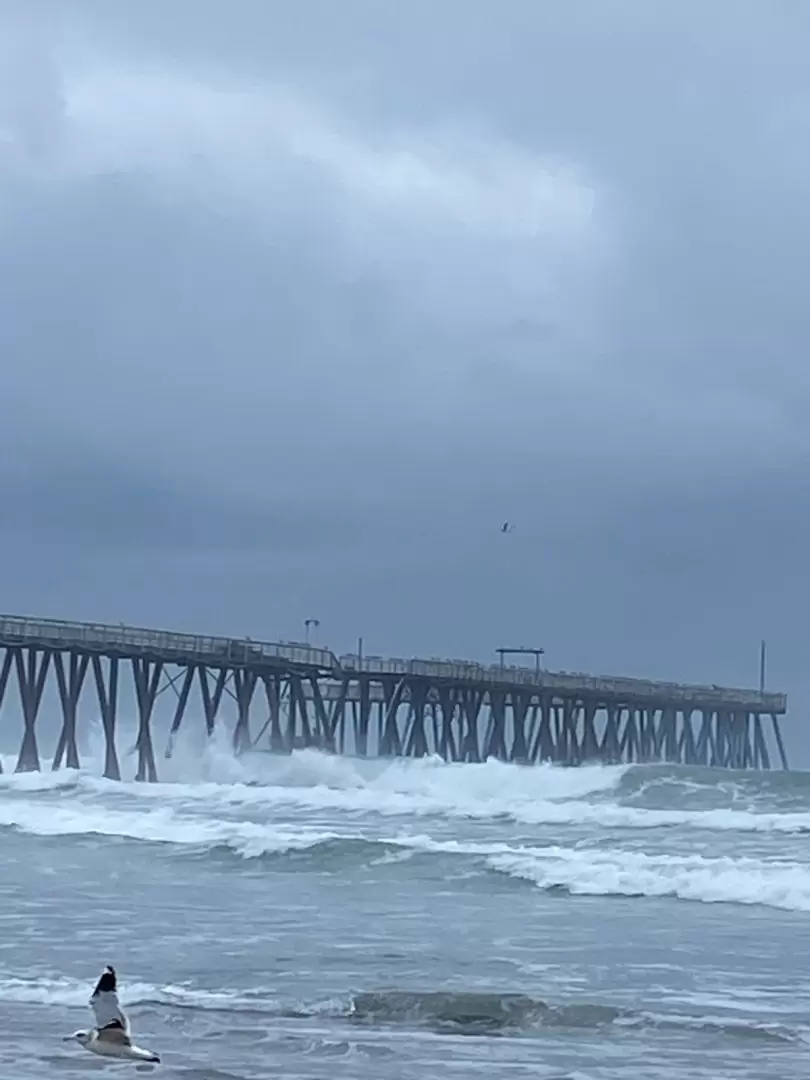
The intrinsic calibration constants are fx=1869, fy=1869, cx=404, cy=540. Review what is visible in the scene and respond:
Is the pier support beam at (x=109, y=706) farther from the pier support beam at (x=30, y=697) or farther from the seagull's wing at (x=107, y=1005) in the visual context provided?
the seagull's wing at (x=107, y=1005)

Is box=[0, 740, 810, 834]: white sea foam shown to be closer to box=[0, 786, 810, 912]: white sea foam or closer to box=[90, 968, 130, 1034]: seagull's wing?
box=[0, 786, 810, 912]: white sea foam

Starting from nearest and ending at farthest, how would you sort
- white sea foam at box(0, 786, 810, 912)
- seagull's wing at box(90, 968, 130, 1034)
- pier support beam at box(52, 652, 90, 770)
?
1. seagull's wing at box(90, 968, 130, 1034)
2. white sea foam at box(0, 786, 810, 912)
3. pier support beam at box(52, 652, 90, 770)

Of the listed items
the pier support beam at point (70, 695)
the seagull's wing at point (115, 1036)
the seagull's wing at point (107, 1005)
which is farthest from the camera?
the pier support beam at point (70, 695)

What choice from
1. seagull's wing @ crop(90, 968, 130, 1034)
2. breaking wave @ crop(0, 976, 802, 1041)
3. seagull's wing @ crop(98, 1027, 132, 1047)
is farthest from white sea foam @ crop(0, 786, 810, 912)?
seagull's wing @ crop(98, 1027, 132, 1047)

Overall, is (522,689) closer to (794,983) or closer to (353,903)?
(353,903)

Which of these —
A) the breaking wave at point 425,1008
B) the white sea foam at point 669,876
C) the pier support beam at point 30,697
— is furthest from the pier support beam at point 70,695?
Answer: the breaking wave at point 425,1008

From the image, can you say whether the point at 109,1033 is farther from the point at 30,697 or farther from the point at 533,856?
the point at 30,697

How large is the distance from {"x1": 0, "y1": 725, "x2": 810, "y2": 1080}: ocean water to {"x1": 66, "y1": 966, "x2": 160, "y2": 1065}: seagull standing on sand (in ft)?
0.44

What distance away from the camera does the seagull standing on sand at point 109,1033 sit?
11180mm

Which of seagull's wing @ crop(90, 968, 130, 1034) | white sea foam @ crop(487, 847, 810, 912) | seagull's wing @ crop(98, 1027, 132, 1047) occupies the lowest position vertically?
seagull's wing @ crop(98, 1027, 132, 1047)

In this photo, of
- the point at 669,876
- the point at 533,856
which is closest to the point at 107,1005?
the point at 669,876

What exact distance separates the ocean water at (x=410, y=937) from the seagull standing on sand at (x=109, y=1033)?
5.3 inches

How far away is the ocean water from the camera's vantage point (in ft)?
38.5

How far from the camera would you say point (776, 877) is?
2245cm
